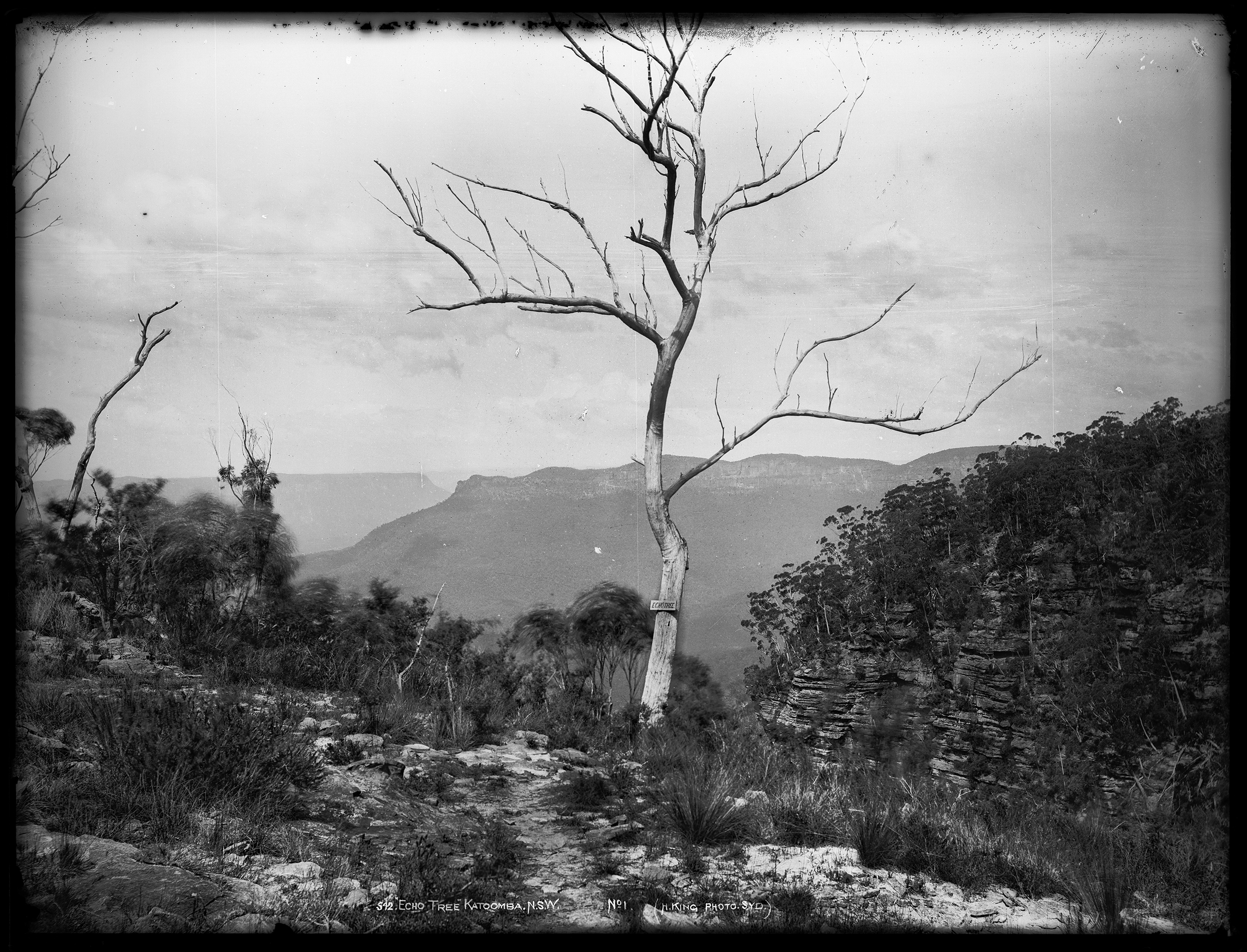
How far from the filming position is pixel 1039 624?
6.45 meters

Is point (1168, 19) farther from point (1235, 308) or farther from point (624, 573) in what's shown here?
point (624, 573)

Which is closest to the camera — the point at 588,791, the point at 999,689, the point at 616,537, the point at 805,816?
the point at 805,816

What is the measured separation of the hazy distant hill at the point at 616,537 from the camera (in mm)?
8039

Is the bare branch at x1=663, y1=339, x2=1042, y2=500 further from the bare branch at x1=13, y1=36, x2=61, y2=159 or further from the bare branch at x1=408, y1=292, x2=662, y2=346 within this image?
the bare branch at x1=13, y1=36, x2=61, y2=159

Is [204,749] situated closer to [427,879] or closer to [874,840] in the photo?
[427,879]

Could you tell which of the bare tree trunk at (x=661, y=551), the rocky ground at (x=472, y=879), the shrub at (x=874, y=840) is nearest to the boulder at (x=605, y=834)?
the rocky ground at (x=472, y=879)

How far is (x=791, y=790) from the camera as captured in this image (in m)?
5.42

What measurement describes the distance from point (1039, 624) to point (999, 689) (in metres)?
0.65

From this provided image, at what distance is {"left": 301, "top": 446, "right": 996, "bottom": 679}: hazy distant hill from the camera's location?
8.04m

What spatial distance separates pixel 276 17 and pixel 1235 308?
6371 millimetres

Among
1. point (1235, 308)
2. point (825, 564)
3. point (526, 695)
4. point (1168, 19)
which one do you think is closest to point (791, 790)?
point (825, 564)

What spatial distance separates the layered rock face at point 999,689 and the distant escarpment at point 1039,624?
1 centimetres

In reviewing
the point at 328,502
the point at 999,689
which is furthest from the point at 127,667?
the point at 999,689

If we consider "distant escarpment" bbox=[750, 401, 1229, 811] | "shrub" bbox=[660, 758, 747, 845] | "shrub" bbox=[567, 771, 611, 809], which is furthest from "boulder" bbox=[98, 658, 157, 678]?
"distant escarpment" bbox=[750, 401, 1229, 811]
